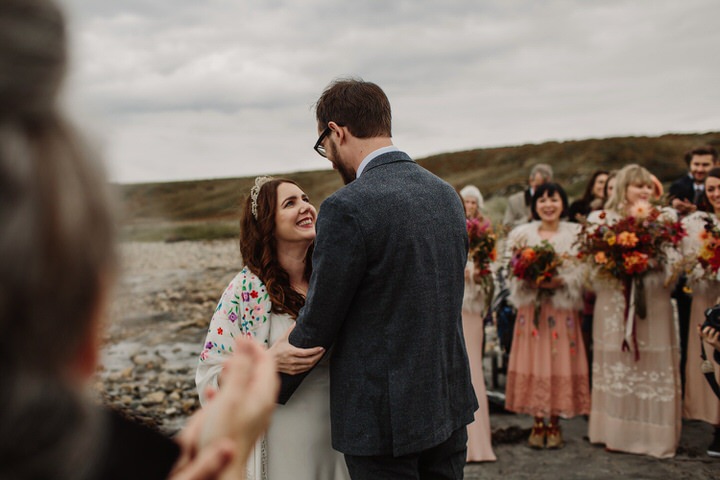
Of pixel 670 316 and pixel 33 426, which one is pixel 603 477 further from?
pixel 33 426

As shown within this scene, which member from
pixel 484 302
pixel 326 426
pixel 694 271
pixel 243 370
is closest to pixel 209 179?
pixel 484 302

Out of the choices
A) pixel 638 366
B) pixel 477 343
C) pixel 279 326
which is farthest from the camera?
pixel 477 343

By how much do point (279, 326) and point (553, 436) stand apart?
4028 mm

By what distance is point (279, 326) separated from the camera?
3.19 metres

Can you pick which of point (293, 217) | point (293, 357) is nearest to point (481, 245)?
point (293, 217)

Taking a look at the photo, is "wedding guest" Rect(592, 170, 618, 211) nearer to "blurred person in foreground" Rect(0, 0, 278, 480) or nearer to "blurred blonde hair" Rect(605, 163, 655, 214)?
"blurred blonde hair" Rect(605, 163, 655, 214)

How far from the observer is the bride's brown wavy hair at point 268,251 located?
3242 mm

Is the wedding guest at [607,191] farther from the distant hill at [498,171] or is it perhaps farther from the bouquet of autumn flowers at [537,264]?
the distant hill at [498,171]

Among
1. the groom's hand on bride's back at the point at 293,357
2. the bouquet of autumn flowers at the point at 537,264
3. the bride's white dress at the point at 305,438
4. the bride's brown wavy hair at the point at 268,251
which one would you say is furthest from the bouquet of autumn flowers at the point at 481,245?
the groom's hand on bride's back at the point at 293,357

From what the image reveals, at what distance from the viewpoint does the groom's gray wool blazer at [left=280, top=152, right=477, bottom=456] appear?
2459 mm

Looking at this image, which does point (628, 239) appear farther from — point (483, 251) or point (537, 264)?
point (483, 251)

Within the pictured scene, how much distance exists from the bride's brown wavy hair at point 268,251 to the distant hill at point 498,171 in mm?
10603

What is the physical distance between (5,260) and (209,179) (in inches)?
658

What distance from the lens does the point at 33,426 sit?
0.77m
